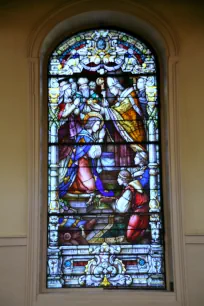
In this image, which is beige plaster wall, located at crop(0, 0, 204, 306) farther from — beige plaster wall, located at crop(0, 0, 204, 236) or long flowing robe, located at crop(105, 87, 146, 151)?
long flowing robe, located at crop(105, 87, 146, 151)

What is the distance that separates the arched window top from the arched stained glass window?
1 cm

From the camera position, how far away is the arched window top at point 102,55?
271 inches

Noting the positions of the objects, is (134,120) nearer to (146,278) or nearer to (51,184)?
(51,184)

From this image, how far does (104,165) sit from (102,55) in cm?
145

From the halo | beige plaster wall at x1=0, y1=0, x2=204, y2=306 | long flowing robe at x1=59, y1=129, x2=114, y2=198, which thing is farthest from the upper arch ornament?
the halo

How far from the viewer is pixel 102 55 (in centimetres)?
694

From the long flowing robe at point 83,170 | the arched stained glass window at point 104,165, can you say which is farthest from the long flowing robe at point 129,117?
the long flowing robe at point 83,170

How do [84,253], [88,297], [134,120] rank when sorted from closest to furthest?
[88,297] → [84,253] → [134,120]

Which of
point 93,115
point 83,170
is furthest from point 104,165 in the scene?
point 93,115

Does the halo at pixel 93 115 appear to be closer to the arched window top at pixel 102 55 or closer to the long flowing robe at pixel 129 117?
the long flowing robe at pixel 129 117
